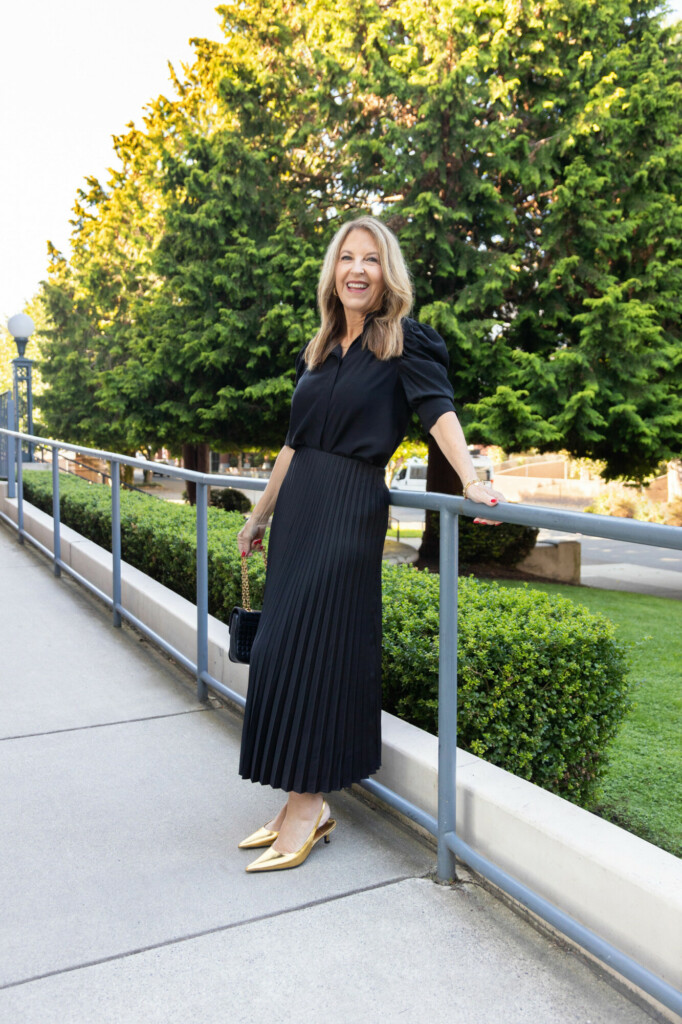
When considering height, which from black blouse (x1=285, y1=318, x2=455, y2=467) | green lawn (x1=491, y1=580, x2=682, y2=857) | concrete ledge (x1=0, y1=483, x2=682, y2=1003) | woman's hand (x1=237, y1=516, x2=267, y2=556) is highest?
black blouse (x1=285, y1=318, x2=455, y2=467)

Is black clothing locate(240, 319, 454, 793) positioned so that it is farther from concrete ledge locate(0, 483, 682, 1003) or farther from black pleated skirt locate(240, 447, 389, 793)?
concrete ledge locate(0, 483, 682, 1003)

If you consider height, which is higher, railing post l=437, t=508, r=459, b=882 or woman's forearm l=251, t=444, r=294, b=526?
woman's forearm l=251, t=444, r=294, b=526

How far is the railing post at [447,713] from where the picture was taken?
230 centimetres

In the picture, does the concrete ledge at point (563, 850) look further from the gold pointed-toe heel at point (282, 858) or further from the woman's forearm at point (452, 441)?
the woman's forearm at point (452, 441)

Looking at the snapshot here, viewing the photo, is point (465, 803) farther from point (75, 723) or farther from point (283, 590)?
point (75, 723)

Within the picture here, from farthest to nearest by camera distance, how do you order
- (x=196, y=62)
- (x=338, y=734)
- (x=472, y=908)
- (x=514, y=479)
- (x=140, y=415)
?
(x=514, y=479) → (x=196, y=62) → (x=140, y=415) → (x=338, y=734) → (x=472, y=908)

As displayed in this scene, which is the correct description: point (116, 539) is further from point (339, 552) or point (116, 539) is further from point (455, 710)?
point (455, 710)

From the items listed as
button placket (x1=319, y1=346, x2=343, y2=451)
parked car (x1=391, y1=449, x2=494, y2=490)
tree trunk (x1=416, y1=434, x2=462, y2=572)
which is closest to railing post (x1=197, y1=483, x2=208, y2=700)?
button placket (x1=319, y1=346, x2=343, y2=451)

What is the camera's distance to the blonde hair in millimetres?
2430

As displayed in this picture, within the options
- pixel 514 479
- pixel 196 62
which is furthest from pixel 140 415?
pixel 514 479

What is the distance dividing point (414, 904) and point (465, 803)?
279mm

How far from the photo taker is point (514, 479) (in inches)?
1607

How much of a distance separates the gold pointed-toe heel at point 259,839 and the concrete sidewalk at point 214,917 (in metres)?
0.03

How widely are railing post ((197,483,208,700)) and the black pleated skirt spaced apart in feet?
4.07
